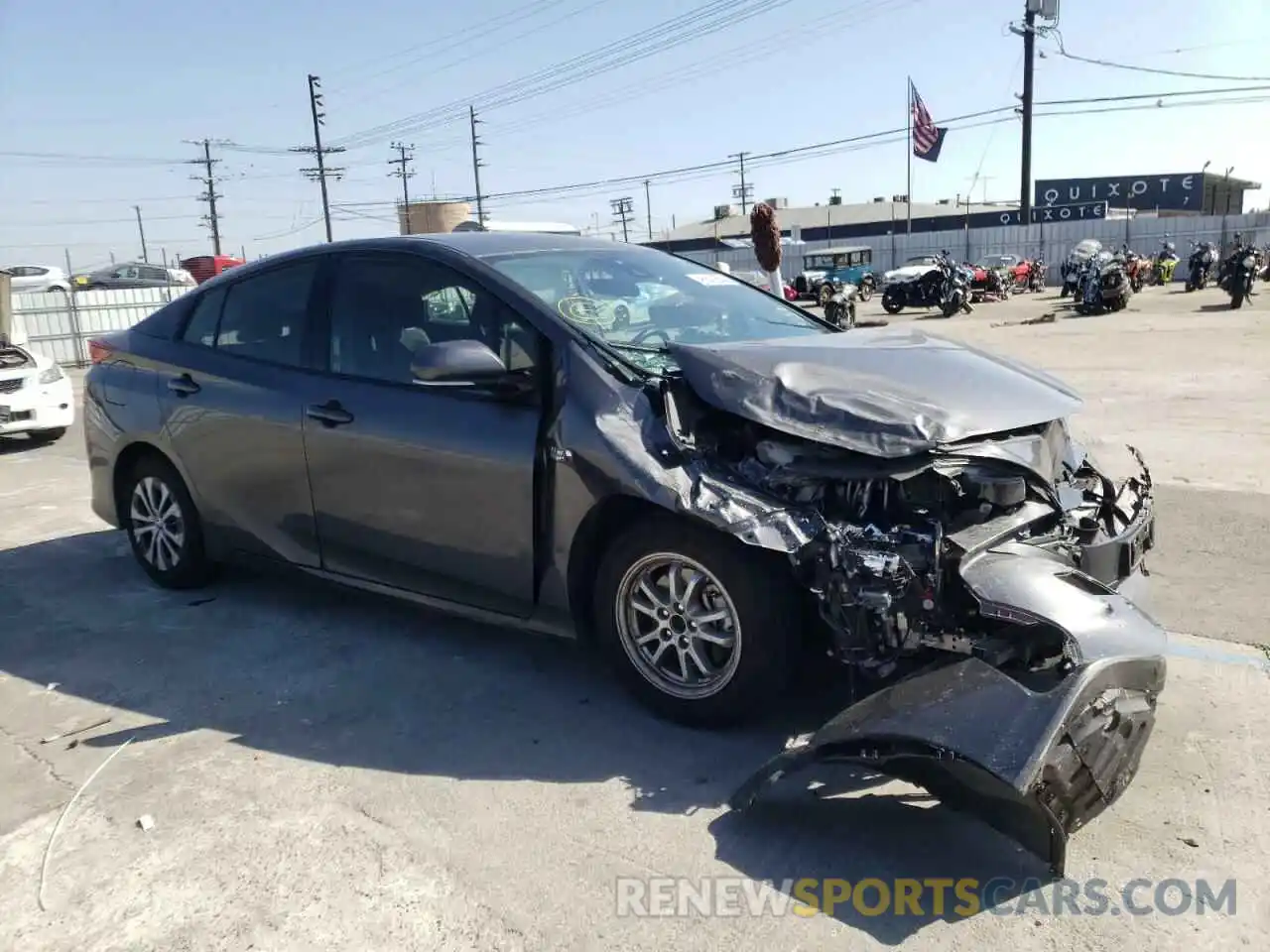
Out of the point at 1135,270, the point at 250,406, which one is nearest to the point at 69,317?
the point at 250,406

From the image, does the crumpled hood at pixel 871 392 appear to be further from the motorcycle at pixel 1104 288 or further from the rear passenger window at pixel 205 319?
the motorcycle at pixel 1104 288

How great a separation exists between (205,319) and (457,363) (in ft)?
7.05

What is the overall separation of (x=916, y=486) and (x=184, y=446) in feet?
11.7

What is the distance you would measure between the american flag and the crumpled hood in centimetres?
3976

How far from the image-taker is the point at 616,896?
8.75 ft

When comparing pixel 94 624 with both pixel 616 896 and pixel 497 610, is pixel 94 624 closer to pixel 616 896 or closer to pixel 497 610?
pixel 497 610

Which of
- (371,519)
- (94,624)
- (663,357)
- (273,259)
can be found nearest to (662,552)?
(663,357)

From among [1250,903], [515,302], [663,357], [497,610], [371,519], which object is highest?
[515,302]

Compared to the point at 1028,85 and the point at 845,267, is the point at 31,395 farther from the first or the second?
the point at 1028,85

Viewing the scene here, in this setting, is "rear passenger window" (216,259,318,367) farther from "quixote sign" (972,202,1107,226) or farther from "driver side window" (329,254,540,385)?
"quixote sign" (972,202,1107,226)

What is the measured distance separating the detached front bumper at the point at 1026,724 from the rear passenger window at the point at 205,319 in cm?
357

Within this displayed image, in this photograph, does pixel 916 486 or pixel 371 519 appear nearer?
pixel 916 486

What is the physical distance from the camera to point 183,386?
16.0ft

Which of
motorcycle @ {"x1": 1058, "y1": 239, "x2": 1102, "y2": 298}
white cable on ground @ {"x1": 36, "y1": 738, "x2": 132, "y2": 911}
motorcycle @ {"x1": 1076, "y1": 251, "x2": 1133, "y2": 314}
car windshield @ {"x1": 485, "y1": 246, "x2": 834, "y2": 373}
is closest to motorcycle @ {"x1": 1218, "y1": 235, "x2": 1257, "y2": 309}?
motorcycle @ {"x1": 1076, "y1": 251, "x2": 1133, "y2": 314}
